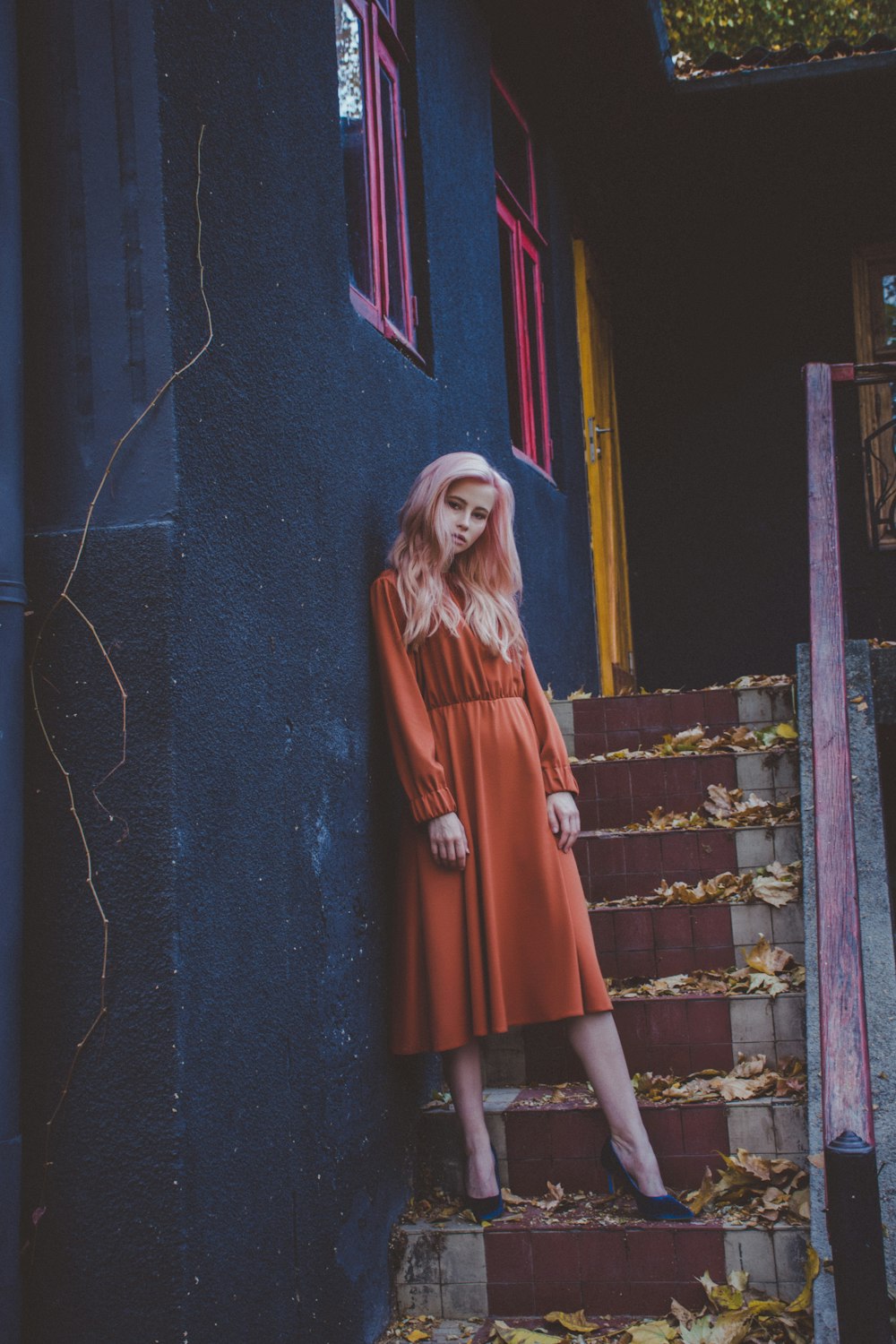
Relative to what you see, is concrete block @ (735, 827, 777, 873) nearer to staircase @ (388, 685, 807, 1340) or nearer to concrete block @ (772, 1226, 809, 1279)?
staircase @ (388, 685, 807, 1340)

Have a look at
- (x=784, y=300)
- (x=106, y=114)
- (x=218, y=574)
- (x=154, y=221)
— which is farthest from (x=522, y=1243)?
(x=784, y=300)

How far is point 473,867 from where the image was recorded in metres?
3.47

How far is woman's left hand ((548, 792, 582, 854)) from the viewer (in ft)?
11.8

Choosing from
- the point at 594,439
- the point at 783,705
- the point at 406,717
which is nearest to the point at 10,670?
the point at 406,717

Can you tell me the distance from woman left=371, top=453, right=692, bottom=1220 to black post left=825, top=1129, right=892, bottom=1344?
1372 mm

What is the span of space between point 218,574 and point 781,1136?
2.15 metres

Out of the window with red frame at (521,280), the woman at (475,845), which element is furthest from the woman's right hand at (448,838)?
the window with red frame at (521,280)

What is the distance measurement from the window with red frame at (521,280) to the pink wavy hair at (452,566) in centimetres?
286

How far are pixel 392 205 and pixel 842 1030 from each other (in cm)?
345

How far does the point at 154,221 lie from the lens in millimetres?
2453

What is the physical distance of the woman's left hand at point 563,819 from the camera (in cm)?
A: 360

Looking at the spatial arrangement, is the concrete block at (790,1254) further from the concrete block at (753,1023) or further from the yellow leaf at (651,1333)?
the concrete block at (753,1023)

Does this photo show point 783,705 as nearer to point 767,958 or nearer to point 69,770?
point 767,958

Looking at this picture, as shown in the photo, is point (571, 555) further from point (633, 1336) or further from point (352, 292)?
point (633, 1336)
